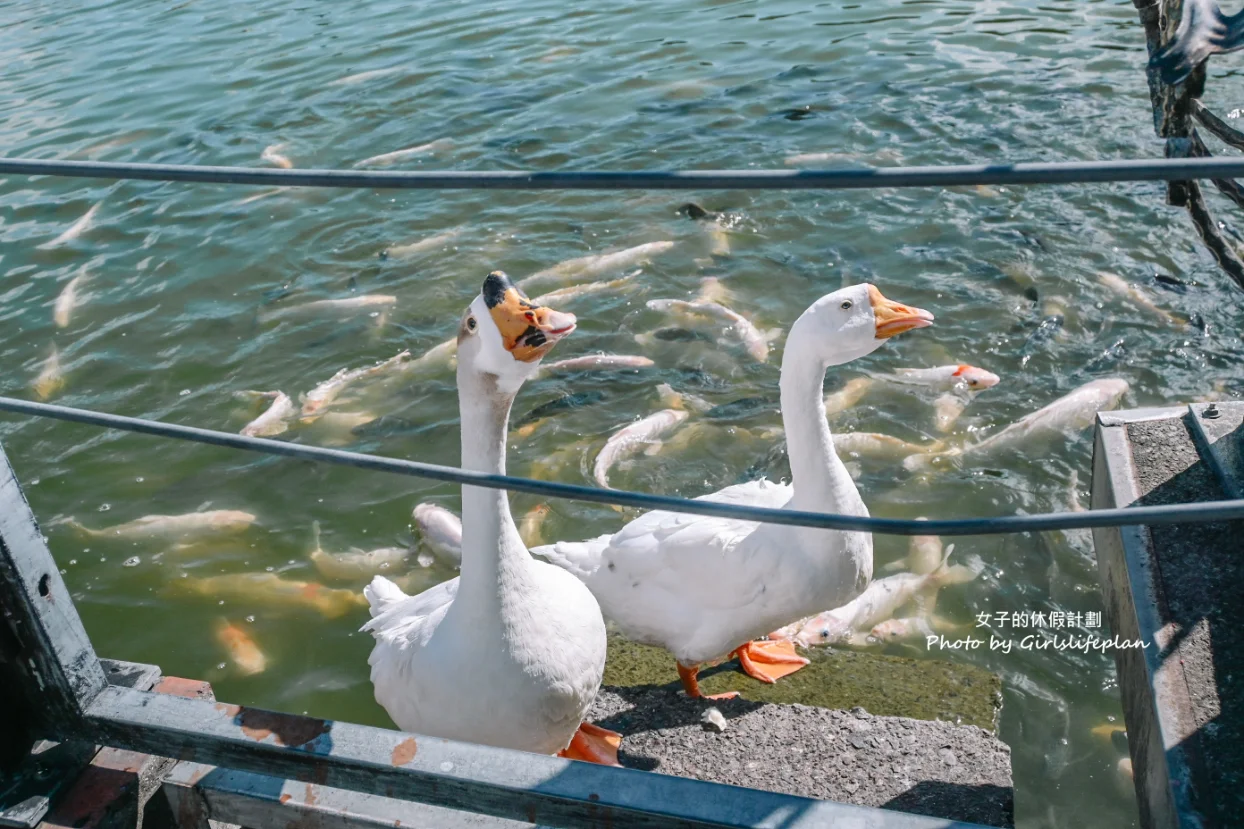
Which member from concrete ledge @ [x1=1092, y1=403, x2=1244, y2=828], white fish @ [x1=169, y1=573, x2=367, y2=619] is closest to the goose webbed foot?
concrete ledge @ [x1=1092, y1=403, x2=1244, y2=828]

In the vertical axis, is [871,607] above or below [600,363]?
below

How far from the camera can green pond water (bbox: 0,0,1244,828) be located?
5.93 metres

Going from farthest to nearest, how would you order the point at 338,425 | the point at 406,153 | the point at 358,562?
the point at 406,153
the point at 338,425
the point at 358,562

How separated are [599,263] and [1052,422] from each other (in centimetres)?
387

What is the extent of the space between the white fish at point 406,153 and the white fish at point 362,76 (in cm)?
250

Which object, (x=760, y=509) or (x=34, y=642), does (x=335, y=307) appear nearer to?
(x=34, y=642)

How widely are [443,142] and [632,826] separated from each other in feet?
32.4

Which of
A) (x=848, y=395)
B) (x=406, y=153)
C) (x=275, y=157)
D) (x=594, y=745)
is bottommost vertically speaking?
(x=848, y=395)

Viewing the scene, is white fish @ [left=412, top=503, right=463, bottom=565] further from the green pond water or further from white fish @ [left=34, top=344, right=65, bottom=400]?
white fish @ [left=34, top=344, right=65, bottom=400]

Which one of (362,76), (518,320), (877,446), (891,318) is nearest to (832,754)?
(891,318)

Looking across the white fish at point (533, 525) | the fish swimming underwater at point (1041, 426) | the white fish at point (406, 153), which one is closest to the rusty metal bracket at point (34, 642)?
the white fish at point (533, 525)

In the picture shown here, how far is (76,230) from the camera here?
10664 millimetres

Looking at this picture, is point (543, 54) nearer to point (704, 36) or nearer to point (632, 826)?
point (704, 36)

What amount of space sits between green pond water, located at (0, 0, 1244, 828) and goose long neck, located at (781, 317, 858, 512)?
106 centimetres
